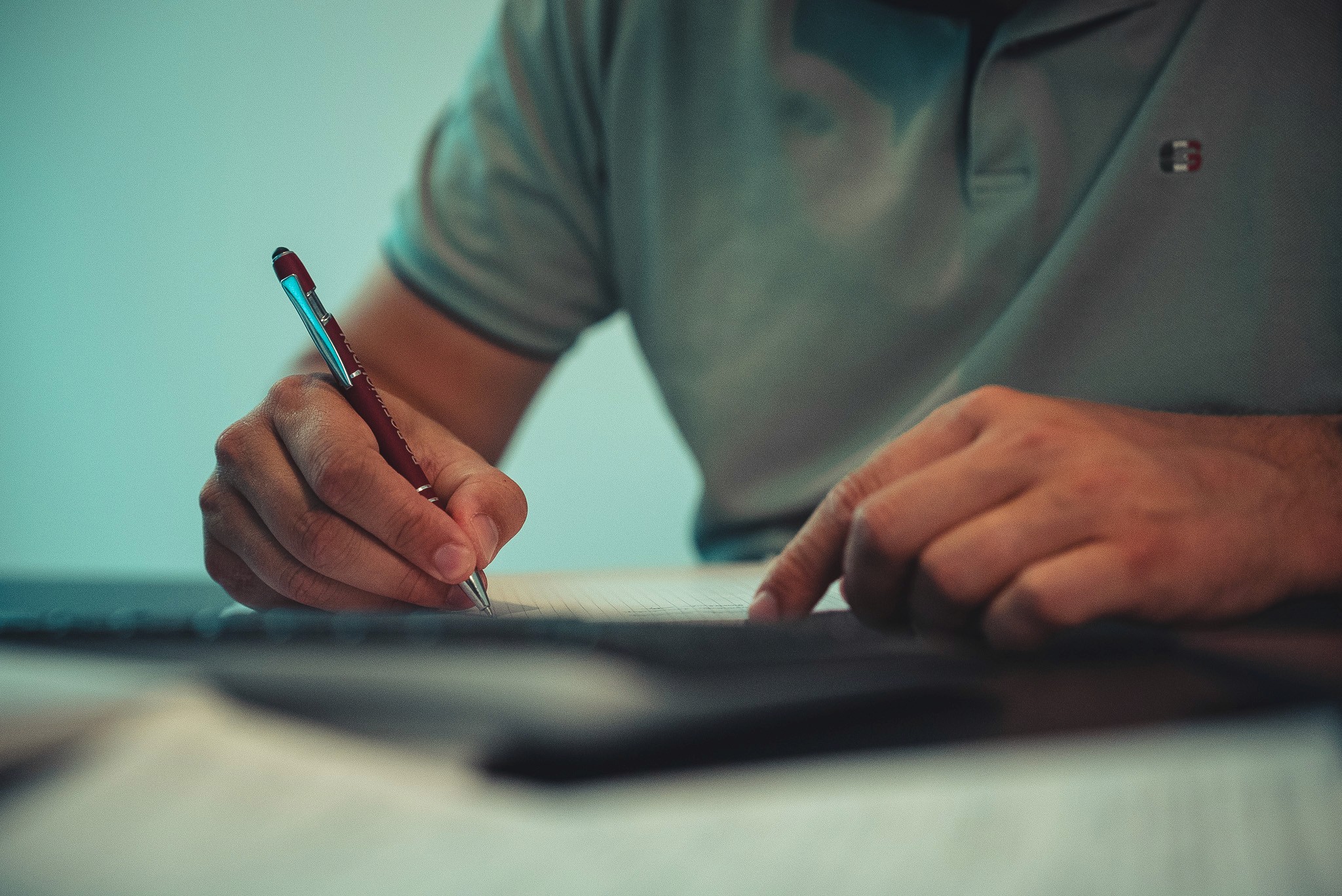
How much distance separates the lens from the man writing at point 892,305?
0.89 ft

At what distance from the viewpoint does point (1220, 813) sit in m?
0.14

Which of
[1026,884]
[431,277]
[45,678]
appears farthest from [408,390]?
[1026,884]

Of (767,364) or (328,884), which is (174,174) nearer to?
(767,364)

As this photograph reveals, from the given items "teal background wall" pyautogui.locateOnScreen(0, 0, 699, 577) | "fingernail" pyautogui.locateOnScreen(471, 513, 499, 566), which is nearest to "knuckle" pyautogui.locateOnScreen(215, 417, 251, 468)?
"fingernail" pyautogui.locateOnScreen(471, 513, 499, 566)

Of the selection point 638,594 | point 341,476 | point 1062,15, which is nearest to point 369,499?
point 341,476

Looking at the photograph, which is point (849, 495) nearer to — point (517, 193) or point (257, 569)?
point (257, 569)

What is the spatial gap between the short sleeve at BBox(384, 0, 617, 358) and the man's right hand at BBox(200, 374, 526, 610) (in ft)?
0.77

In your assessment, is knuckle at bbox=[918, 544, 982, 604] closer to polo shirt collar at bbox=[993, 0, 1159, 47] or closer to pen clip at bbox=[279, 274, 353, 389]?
pen clip at bbox=[279, 274, 353, 389]

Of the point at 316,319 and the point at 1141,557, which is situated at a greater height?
the point at 316,319

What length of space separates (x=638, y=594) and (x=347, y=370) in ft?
0.52

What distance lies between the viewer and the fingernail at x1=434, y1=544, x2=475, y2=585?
1.03 feet

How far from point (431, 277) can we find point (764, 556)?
314 mm

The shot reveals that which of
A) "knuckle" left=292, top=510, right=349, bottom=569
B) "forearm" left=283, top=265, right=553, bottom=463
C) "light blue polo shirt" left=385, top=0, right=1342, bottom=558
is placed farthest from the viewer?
"forearm" left=283, top=265, right=553, bottom=463

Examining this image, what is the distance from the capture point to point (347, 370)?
352mm
